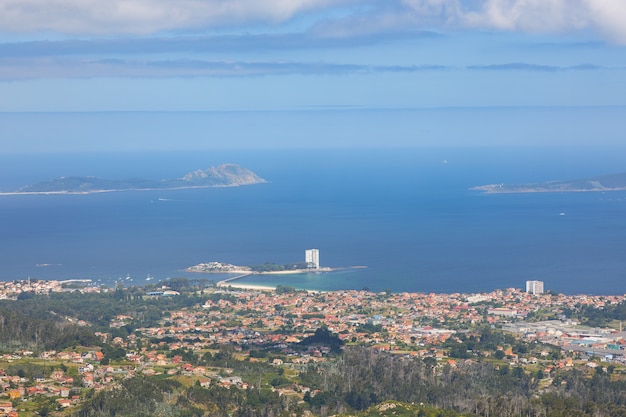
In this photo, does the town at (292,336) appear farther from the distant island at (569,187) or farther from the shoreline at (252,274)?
the distant island at (569,187)

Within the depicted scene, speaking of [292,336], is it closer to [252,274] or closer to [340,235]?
[252,274]

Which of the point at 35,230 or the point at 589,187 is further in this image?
the point at 589,187

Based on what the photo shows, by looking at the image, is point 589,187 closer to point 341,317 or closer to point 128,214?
point 128,214

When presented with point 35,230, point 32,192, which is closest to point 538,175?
point 32,192

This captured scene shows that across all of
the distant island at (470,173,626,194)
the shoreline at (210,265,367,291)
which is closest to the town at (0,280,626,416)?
the shoreline at (210,265,367,291)

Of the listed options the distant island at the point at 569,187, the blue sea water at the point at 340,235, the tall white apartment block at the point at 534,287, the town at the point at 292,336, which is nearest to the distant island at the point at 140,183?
the blue sea water at the point at 340,235

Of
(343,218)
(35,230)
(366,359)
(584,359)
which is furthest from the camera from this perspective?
(343,218)
